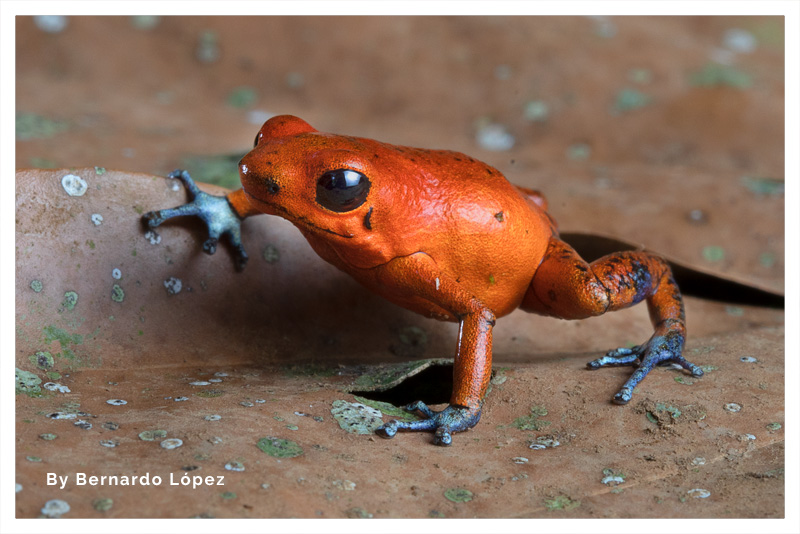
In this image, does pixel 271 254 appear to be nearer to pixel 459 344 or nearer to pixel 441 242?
pixel 441 242

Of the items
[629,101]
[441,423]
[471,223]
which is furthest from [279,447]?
[629,101]

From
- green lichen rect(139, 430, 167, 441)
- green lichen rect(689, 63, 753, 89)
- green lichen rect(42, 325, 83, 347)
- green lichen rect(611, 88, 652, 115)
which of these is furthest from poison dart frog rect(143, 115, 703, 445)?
green lichen rect(689, 63, 753, 89)

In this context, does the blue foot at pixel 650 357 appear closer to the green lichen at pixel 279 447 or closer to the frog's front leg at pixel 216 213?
the green lichen at pixel 279 447

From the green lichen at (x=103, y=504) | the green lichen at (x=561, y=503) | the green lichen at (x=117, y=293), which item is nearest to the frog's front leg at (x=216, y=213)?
the green lichen at (x=117, y=293)

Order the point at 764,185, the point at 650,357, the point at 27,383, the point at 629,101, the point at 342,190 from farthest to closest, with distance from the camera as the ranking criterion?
1. the point at 629,101
2. the point at 764,185
3. the point at 650,357
4. the point at 342,190
5. the point at 27,383

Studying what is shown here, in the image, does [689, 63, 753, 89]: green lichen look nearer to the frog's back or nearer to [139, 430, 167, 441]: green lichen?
the frog's back

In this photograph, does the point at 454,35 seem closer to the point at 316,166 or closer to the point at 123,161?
the point at 123,161
